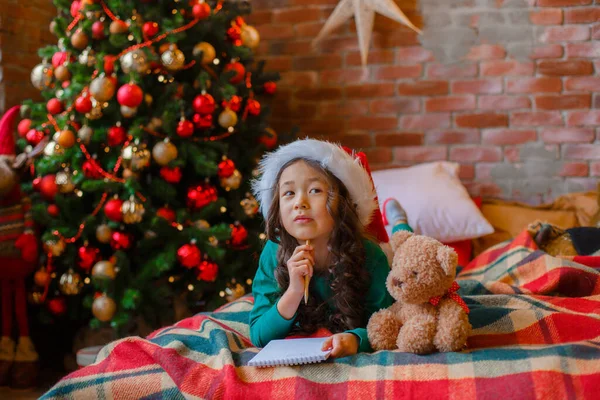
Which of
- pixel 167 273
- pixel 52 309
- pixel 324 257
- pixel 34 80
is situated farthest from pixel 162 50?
pixel 324 257

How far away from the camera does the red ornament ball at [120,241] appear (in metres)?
2.31

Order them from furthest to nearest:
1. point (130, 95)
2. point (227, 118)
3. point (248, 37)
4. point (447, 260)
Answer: point (248, 37) → point (227, 118) → point (130, 95) → point (447, 260)

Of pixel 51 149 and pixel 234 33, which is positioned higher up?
pixel 234 33

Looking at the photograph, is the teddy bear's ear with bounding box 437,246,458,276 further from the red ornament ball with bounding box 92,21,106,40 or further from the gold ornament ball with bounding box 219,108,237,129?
the red ornament ball with bounding box 92,21,106,40

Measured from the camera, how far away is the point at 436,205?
2633 mm

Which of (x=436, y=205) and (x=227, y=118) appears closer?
(x=227, y=118)

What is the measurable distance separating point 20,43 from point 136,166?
41.0 inches

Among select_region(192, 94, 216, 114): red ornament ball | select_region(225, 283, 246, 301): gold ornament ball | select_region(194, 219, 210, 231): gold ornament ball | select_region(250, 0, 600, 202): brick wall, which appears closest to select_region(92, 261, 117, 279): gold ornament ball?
select_region(194, 219, 210, 231): gold ornament ball

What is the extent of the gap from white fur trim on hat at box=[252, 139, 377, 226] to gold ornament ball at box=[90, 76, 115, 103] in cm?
106

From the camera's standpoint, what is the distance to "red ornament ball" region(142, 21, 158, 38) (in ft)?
7.58

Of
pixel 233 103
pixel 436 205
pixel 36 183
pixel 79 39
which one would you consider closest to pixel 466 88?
pixel 436 205

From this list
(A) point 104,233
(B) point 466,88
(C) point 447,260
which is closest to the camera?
(C) point 447,260

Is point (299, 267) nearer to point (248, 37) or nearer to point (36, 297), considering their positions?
point (36, 297)

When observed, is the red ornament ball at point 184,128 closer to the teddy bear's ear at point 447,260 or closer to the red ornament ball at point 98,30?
the red ornament ball at point 98,30
